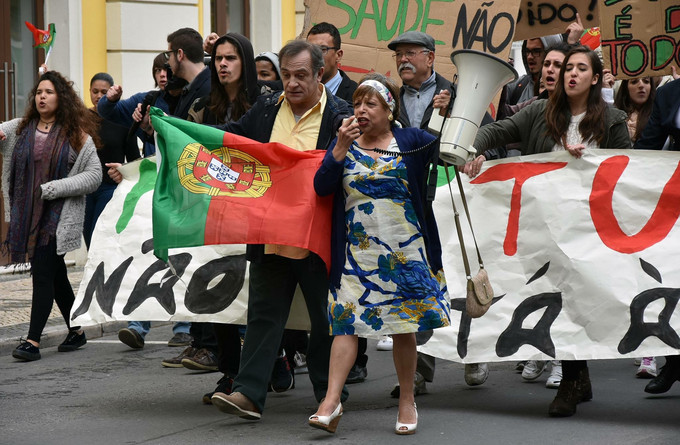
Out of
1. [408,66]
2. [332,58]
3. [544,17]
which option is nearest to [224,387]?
[408,66]

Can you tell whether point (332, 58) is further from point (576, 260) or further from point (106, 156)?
point (576, 260)

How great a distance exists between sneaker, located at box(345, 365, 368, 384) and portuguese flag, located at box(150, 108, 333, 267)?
1.57 metres

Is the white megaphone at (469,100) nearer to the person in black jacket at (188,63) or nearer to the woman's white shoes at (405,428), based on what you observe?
the woman's white shoes at (405,428)

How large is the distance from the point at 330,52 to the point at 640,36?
2.18 m

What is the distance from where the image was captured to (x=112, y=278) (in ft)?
23.9

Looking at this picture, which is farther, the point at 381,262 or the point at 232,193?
the point at 232,193

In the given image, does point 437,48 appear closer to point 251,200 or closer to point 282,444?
point 251,200

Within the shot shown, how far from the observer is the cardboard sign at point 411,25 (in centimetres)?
880

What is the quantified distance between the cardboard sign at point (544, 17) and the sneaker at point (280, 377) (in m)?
3.69

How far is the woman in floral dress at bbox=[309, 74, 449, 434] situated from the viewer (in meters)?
5.85

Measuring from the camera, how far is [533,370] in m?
7.44

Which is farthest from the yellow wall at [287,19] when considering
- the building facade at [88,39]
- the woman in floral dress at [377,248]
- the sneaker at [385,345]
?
the woman in floral dress at [377,248]

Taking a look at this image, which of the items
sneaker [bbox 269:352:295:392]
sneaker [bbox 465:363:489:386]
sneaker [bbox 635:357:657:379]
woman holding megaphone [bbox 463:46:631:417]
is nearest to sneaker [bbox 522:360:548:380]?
sneaker [bbox 465:363:489:386]

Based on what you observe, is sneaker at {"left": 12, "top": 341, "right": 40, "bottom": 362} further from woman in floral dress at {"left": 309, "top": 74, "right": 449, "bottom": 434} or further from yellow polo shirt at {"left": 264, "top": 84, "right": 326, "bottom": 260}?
woman in floral dress at {"left": 309, "top": 74, "right": 449, "bottom": 434}
